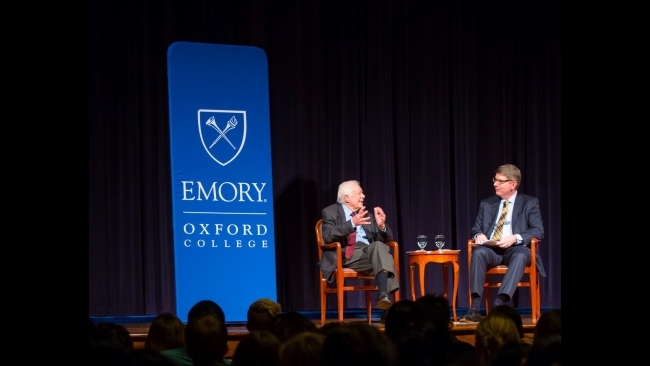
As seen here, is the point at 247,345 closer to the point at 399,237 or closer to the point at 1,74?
the point at 1,74

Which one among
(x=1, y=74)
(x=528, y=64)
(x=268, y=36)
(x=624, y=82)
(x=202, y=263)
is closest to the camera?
(x=624, y=82)

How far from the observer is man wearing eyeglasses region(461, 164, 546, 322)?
17.4 feet

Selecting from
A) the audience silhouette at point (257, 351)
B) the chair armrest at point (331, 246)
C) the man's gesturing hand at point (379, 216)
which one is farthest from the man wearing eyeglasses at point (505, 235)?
the audience silhouette at point (257, 351)

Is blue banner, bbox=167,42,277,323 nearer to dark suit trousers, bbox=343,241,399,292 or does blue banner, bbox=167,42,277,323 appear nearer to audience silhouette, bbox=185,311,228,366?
dark suit trousers, bbox=343,241,399,292

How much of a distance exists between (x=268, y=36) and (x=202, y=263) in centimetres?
207

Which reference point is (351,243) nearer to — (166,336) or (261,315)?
(261,315)

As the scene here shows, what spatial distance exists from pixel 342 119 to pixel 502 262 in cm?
182

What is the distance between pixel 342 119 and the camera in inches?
261

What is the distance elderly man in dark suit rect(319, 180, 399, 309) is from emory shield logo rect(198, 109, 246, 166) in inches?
31.0

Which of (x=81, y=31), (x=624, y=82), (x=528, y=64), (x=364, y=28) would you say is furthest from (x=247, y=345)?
(x=528, y=64)

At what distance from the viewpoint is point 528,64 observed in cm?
710

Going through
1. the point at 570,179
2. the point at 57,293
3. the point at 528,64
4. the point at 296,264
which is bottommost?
the point at 296,264

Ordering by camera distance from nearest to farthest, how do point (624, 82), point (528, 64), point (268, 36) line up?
point (624, 82), point (268, 36), point (528, 64)

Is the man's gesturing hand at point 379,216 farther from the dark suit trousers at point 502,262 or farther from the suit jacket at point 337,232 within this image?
the dark suit trousers at point 502,262
